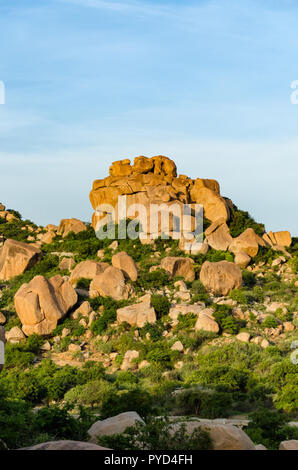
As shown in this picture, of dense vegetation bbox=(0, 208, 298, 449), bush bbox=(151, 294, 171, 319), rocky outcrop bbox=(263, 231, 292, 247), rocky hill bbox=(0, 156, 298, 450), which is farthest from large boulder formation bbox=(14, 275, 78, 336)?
rocky outcrop bbox=(263, 231, 292, 247)

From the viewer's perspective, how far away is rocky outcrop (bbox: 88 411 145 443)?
15.3 metres

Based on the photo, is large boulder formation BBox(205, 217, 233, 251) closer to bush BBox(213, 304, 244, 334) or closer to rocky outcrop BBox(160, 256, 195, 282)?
rocky outcrop BBox(160, 256, 195, 282)

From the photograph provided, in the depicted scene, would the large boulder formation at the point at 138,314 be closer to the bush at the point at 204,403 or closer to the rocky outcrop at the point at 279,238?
the bush at the point at 204,403

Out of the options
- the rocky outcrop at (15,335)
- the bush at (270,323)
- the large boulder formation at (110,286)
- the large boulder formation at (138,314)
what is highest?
the large boulder formation at (110,286)

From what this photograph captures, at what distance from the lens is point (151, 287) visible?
35.7 metres

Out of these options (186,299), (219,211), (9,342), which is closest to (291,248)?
(219,211)

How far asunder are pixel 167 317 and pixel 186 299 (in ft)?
8.12

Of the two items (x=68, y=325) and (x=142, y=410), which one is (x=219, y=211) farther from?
(x=142, y=410)

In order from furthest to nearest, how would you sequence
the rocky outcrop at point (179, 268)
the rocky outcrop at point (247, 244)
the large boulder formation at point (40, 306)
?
1. the rocky outcrop at point (247, 244)
2. the rocky outcrop at point (179, 268)
3. the large boulder formation at point (40, 306)

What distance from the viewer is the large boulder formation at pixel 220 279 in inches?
1394

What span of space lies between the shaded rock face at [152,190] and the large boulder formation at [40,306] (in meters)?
13.4


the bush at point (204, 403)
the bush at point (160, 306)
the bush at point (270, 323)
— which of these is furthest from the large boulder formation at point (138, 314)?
the bush at point (204, 403)

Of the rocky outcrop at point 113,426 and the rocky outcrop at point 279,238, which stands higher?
the rocky outcrop at point 279,238

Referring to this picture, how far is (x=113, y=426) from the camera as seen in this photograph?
50.9 feet
